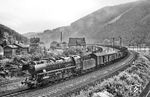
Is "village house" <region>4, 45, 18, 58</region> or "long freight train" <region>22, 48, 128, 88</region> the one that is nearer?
"long freight train" <region>22, 48, 128, 88</region>

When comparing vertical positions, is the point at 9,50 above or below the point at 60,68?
above

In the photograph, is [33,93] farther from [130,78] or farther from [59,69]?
[130,78]

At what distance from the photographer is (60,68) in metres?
28.5

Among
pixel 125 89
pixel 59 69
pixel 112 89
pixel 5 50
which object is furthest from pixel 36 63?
pixel 5 50

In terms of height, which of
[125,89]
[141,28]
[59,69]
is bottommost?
[125,89]

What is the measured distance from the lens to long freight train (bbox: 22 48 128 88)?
25.0m

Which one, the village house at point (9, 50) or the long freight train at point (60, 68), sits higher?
the village house at point (9, 50)

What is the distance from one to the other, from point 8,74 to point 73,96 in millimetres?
20825

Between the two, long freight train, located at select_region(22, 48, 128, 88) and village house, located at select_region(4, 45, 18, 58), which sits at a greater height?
village house, located at select_region(4, 45, 18, 58)

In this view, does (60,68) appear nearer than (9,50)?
Yes

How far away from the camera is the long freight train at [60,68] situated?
2495cm

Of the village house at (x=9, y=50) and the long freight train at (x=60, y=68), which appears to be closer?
the long freight train at (x=60, y=68)

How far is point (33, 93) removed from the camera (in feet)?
73.2

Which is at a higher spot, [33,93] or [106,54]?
[106,54]
